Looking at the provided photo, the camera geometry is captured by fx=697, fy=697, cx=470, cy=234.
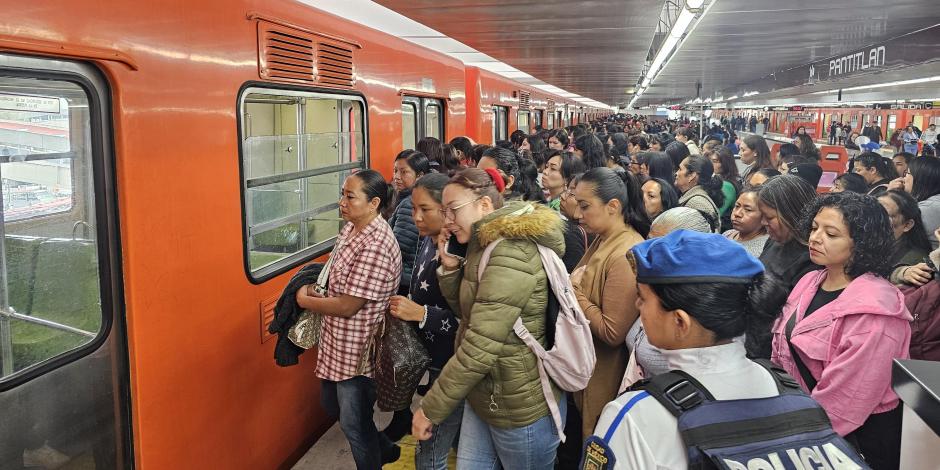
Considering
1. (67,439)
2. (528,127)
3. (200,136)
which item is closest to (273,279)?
(200,136)

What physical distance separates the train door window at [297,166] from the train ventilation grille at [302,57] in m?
0.09

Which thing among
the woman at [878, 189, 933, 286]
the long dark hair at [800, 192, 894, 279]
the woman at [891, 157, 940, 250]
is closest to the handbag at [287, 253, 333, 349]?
the long dark hair at [800, 192, 894, 279]

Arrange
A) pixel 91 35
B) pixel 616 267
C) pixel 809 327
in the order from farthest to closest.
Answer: pixel 616 267, pixel 809 327, pixel 91 35

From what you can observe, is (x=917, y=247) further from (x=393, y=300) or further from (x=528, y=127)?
(x=528, y=127)

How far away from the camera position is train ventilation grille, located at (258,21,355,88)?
3113 millimetres

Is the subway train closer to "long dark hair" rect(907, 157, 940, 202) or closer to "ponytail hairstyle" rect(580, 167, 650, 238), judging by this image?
"ponytail hairstyle" rect(580, 167, 650, 238)

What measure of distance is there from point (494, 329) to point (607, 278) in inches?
25.4

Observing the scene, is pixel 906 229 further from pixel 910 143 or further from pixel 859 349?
pixel 910 143

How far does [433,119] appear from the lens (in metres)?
6.68

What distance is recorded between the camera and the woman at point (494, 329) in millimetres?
2121

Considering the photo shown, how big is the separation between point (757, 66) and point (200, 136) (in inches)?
462

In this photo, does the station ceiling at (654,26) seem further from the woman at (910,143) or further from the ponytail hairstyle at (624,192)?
the ponytail hairstyle at (624,192)

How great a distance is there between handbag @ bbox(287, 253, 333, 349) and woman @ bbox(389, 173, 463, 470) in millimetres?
383

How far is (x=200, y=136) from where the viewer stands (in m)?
2.64
